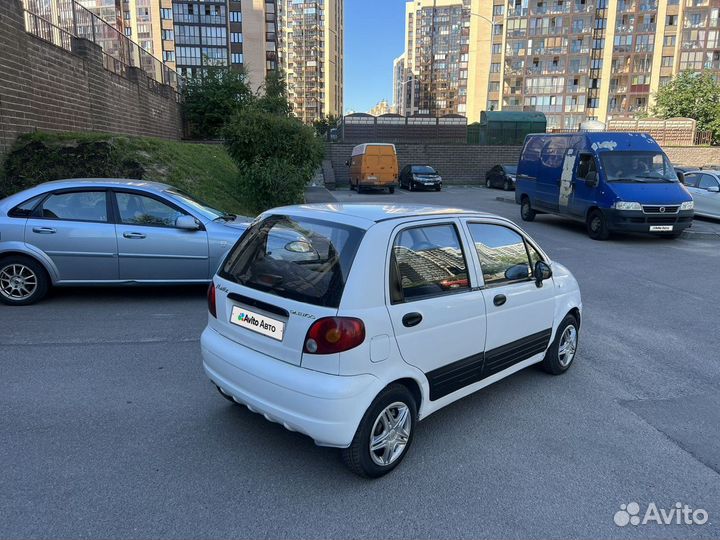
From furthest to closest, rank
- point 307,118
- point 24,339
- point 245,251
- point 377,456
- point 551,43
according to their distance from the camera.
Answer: point 307,118, point 551,43, point 24,339, point 245,251, point 377,456

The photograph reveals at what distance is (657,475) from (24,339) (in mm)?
5715

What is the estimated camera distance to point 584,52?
263ft

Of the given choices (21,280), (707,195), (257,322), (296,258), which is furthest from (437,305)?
(707,195)

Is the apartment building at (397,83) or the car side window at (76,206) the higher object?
the apartment building at (397,83)

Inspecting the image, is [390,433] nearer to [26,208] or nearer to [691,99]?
[26,208]

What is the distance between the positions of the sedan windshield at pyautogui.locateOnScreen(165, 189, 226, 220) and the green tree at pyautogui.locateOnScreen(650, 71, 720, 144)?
168 feet

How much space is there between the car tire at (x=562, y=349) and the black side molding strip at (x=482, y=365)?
6.8 inches

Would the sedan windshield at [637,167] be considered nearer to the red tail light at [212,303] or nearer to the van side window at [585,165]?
the van side window at [585,165]

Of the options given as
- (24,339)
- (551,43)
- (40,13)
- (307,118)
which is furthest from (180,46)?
(24,339)

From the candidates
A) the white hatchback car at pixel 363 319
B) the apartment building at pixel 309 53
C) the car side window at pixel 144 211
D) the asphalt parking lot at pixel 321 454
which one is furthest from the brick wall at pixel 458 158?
the apartment building at pixel 309 53

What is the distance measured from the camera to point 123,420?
143 inches

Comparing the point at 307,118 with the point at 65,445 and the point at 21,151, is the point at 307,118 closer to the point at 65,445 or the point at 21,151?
the point at 21,151

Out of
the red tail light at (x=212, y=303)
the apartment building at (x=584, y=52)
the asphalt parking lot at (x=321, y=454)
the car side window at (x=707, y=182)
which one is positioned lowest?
the asphalt parking lot at (x=321, y=454)

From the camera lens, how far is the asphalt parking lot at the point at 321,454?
265 centimetres
